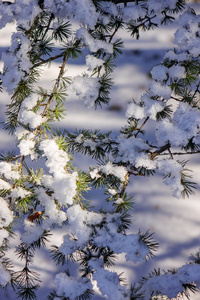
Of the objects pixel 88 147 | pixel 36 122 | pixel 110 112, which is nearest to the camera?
pixel 36 122

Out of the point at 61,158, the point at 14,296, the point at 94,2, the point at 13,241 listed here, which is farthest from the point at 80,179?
the point at 14,296

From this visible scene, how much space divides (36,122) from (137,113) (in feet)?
0.95

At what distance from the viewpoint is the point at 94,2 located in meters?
0.72

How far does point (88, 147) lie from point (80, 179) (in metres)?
0.12

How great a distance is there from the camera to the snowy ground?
1.20 m

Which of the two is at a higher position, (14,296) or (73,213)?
(73,213)

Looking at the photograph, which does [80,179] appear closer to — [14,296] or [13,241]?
[13,241]

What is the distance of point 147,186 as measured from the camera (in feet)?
4.03

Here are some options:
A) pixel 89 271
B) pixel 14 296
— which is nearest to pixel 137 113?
pixel 89 271

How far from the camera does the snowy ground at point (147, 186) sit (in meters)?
1.20

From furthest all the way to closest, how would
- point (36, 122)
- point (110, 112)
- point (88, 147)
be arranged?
1. point (110, 112)
2. point (88, 147)
3. point (36, 122)

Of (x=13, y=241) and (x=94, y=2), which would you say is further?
(x=13, y=241)

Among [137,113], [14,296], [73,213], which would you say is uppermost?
[137,113]

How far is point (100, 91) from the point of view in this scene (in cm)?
77
